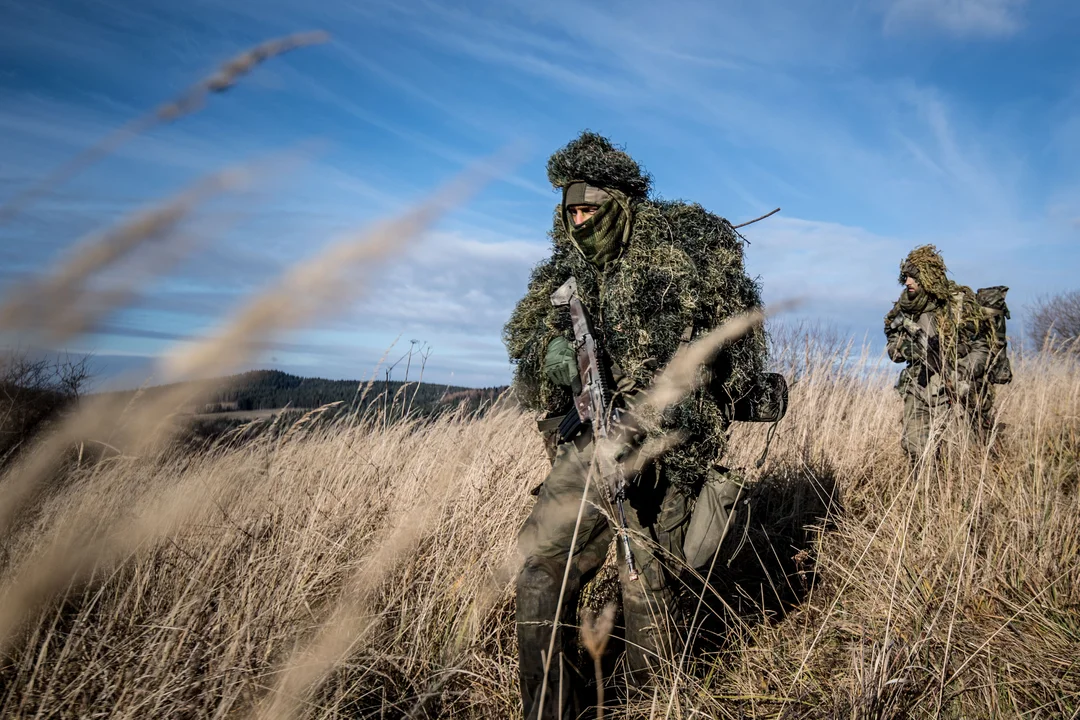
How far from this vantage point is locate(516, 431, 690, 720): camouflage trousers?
2094mm

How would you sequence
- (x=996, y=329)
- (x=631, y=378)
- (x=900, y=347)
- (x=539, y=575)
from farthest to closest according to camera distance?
(x=900, y=347) < (x=996, y=329) < (x=631, y=378) < (x=539, y=575)

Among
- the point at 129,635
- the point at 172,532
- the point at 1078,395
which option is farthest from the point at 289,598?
the point at 1078,395

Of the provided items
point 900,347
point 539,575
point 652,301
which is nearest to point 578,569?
point 539,575

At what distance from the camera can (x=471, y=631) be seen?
Answer: 256 centimetres

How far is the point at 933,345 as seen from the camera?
5090 millimetres

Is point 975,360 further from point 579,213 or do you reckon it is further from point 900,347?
point 579,213

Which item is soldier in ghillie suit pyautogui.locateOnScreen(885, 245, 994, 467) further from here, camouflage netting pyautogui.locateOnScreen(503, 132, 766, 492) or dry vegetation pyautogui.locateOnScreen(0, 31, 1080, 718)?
camouflage netting pyautogui.locateOnScreen(503, 132, 766, 492)

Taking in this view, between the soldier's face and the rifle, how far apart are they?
10.7 inches

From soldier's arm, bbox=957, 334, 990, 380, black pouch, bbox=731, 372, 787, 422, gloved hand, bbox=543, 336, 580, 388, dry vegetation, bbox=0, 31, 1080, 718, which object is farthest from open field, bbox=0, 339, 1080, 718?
soldier's arm, bbox=957, 334, 990, 380

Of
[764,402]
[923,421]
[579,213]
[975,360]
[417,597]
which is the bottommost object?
[417,597]

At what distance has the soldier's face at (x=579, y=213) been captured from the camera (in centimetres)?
248

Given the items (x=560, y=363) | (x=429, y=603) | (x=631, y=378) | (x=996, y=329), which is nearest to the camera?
(x=631, y=378)

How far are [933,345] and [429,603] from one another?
14.7 feet

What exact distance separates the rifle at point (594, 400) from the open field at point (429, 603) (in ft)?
1.77
